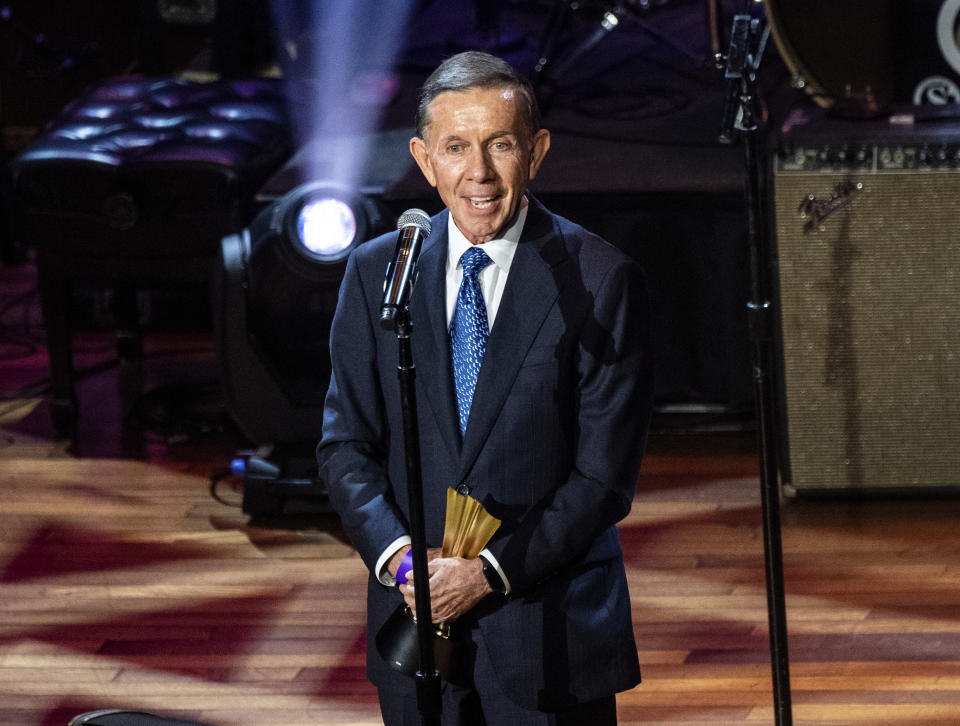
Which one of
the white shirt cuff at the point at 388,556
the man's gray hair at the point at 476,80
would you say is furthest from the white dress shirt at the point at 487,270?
the man's gray hair at the point at 476,80

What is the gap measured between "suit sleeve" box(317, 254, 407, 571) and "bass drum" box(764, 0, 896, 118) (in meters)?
1.09

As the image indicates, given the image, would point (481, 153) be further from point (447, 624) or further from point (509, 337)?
point (447, 624)

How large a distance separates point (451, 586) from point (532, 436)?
0.21 metres

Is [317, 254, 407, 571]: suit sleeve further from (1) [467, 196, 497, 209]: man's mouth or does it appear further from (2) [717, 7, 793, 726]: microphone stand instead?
(2) [717, 7, 793, 726]: microphone stand

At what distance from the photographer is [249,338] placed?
3.61m

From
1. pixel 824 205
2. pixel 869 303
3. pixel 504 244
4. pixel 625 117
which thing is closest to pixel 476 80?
pixel 504 244

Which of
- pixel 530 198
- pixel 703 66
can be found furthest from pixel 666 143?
pixel 530 198

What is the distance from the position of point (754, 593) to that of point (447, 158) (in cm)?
192

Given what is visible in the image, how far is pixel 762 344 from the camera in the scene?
6.61 feet

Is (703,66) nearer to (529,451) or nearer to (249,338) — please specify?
(249,338)

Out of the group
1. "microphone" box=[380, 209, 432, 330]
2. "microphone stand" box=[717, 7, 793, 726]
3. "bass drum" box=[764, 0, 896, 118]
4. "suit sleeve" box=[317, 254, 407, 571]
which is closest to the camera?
"microphone" box=[380, 209, 432, 330]

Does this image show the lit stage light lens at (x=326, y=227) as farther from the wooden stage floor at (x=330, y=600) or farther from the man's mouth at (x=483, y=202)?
the man's mouth at (x=483, y=202)

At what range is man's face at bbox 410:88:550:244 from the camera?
1.63 m

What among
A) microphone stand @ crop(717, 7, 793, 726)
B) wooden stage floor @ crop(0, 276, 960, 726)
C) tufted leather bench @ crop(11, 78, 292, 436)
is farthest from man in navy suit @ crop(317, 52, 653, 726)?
tufted leather bench @ crop(11, 78, 292, 436)
